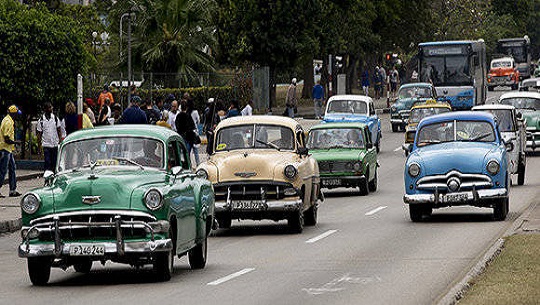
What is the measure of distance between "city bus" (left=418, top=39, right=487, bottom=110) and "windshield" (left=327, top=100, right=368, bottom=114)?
1693 centimetres

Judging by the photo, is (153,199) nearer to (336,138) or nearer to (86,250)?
(86,250)

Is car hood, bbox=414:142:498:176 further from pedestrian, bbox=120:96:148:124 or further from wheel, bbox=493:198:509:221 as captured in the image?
→ pedestrian, bbox=120:96:148:124

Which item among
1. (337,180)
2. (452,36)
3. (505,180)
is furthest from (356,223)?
(452,36)

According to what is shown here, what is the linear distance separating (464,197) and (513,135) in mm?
10982

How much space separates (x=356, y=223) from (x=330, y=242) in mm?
3711

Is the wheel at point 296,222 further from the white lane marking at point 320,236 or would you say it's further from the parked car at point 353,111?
the parked car at point 353,111

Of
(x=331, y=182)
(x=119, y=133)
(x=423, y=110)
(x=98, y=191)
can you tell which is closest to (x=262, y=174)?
(x=119, y=133)

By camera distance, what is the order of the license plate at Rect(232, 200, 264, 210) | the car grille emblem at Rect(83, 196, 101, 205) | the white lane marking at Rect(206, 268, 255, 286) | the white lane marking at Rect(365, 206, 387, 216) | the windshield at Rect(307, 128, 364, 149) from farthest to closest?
the windshield at Rect(307, 128, 364, 149), the white lane marking at Rect(365, 206, 387, 216), the license plate at Rect(232, 200, 264, 210), the white lane marking at Rect(206, 268, 255, 286), the car grille emblem at Rect(83, 196, 101, 205)

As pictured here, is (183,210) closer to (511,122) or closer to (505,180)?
(505,180)

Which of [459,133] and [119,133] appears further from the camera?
[459,133]

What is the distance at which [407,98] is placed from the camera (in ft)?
196

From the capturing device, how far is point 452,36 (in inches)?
4168

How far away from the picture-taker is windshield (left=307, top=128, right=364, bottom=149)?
33.1m

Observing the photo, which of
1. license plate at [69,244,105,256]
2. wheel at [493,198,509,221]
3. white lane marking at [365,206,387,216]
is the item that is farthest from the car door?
white lane marking at [365,206,387,216]
